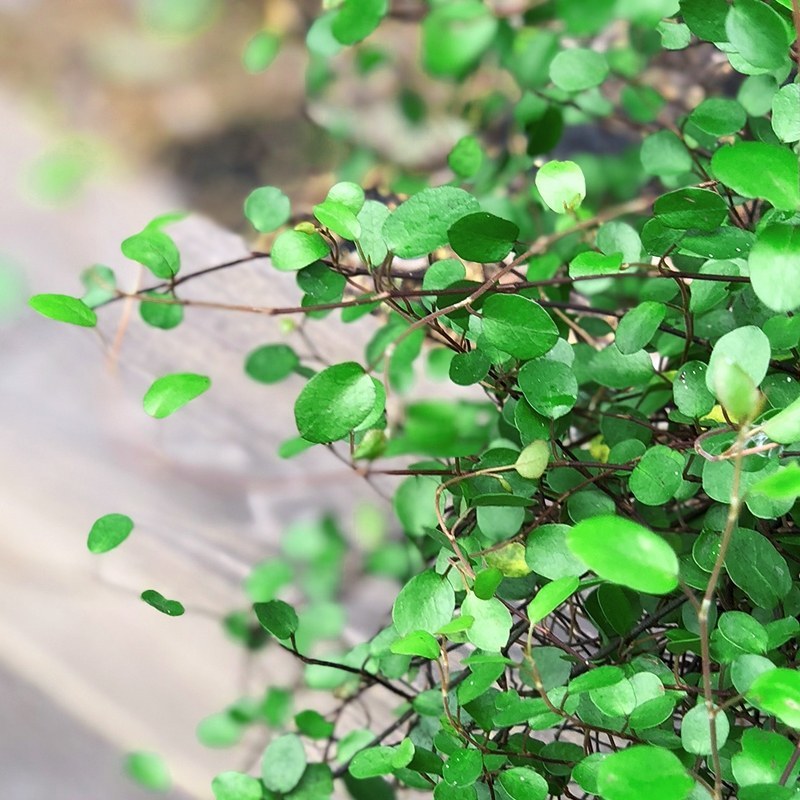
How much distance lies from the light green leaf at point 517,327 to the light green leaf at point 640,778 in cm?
15

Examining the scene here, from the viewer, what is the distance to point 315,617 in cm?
83

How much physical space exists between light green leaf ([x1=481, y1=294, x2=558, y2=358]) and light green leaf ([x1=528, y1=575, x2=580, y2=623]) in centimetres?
9

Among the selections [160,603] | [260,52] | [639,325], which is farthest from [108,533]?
[260,52]

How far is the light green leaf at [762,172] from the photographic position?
10.0 inches

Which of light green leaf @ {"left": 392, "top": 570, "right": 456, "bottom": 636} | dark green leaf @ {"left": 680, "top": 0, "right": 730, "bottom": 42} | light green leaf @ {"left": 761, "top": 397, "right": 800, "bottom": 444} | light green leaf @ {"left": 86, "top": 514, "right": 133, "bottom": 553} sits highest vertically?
dark green leaf @ {"left": 680, "top": 0, "right": 730, "bottom": 42}

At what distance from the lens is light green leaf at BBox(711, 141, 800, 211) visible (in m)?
0.25

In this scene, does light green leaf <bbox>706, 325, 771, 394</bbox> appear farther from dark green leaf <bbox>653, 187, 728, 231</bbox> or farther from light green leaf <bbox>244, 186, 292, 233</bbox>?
light green leaf <bbox>244, 186, 292, 233</bbox>

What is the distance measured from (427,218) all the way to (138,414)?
0.82 meters

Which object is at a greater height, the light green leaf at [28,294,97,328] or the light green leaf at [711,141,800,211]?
the light green leaf at [711,141,800,211]

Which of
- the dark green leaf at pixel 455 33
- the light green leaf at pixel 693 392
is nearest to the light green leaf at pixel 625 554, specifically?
the light green leaf at pixel 693 392

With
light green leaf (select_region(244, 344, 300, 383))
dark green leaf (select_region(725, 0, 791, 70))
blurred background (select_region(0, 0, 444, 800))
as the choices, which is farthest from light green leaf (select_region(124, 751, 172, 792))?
dark green leaf (select_region(725, 0, 791, 70))

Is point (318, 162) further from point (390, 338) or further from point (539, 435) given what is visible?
point (539, 435)

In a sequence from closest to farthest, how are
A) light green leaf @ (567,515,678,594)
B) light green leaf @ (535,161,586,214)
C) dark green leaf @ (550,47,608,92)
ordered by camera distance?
light green leaf @ (567,515,678,594), light green leaf @ (535,161,586,214), dark green leaf @ (550,47,608,92)

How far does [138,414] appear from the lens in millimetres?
1046
